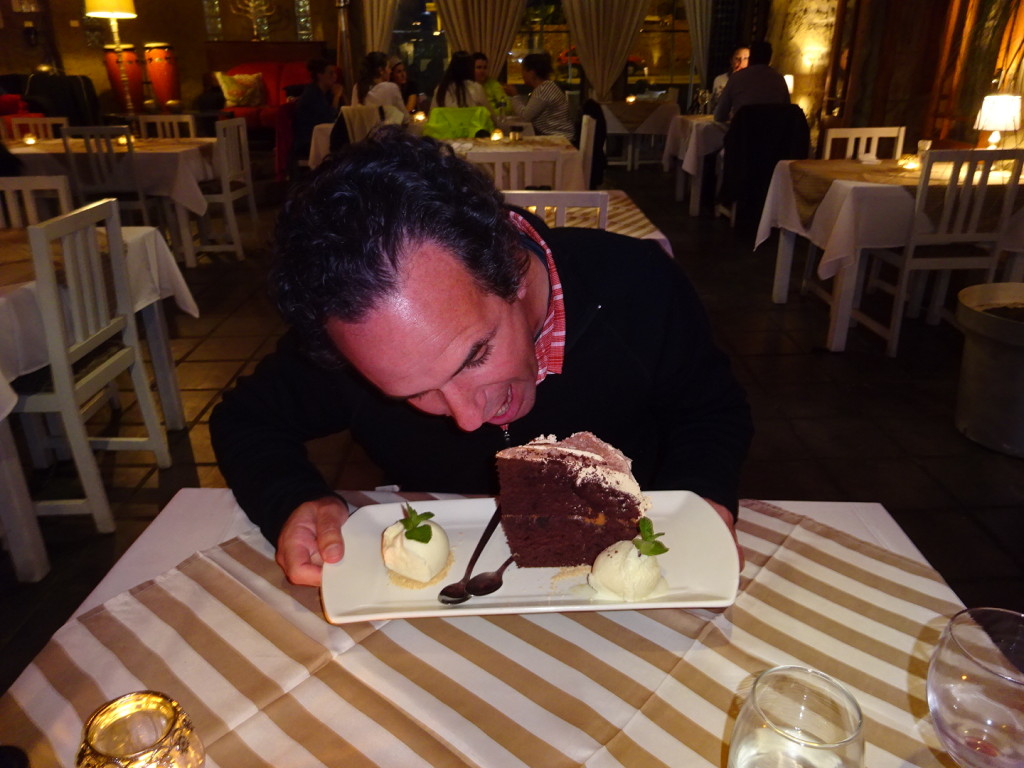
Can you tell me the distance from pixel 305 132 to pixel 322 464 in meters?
5.73

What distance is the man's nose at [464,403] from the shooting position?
907mm

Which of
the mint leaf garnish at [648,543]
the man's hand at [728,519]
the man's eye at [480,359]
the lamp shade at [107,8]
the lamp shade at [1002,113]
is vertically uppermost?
the lamp shade at [107,8]

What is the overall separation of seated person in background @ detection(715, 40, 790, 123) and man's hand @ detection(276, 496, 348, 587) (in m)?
6.31

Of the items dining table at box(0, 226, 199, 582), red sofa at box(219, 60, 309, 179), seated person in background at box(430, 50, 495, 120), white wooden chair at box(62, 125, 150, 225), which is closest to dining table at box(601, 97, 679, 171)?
seated person in background at box(430, 50, 495, 120)

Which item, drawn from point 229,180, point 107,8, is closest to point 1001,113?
point 229,180

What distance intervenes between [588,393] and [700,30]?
1025 centimetres

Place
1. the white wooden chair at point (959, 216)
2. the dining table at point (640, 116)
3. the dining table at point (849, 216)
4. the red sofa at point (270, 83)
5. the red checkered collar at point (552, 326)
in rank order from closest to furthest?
the red checkered collar at point (552, 326) → the white wooden chair at point (959, 216) → the dining table at point (849, 216) → the dining table at point (640, 116) → the red sofa at point (270, 83)

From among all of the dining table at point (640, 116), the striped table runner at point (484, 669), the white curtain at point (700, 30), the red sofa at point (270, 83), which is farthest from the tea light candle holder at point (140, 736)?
the white curtain at point (700, 30)

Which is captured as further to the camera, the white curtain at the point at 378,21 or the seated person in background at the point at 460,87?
the white curtain at the point at 378,21

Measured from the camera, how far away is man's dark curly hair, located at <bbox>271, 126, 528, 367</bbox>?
831 mm

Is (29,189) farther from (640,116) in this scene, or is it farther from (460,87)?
(640,116)

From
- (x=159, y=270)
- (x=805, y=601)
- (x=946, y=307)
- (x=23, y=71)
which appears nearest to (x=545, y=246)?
(x=805, y=601)

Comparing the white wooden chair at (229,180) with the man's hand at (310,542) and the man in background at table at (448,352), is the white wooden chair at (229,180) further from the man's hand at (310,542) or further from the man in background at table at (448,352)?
the man's hand at (310,542)

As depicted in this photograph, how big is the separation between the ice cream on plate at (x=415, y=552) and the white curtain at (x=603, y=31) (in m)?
10.3
